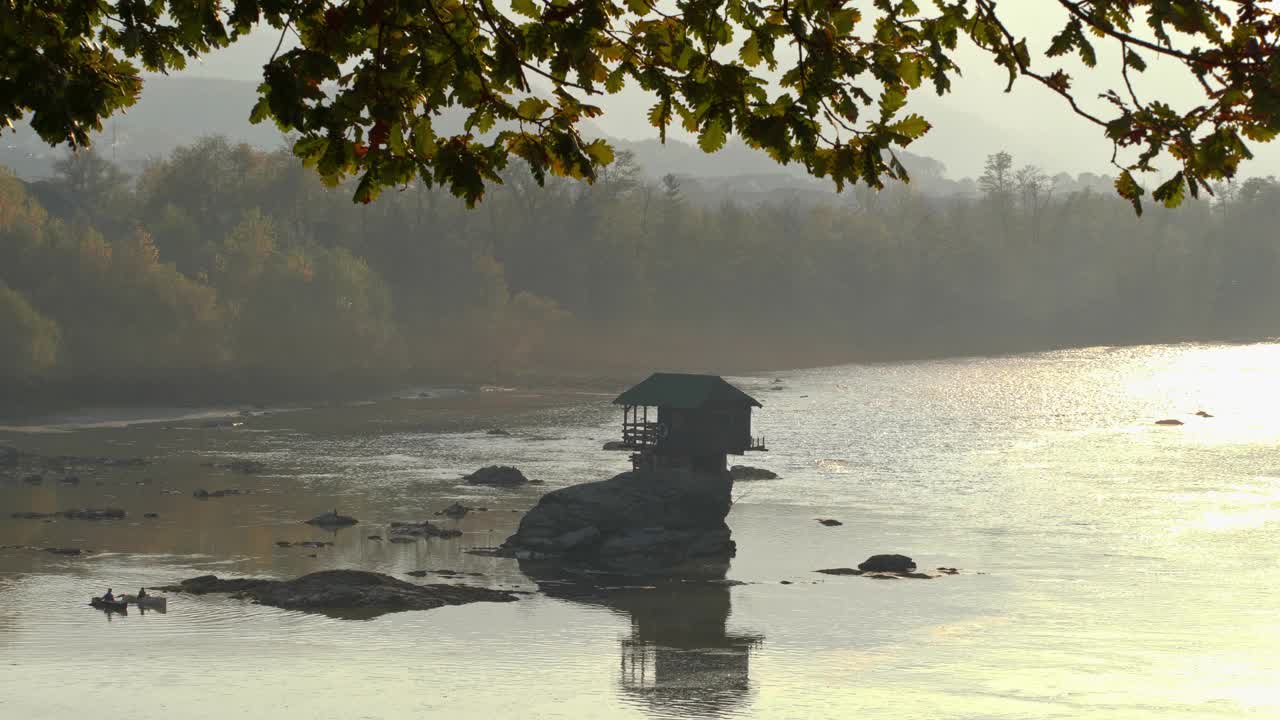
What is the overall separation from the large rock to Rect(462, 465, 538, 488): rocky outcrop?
12825 mm

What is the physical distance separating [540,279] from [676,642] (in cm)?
10009

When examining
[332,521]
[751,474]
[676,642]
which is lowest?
[676,642]

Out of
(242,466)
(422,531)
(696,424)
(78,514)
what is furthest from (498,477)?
(78,514)

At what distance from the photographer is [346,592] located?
42.7 meters

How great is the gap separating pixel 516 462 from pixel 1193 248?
12443cm

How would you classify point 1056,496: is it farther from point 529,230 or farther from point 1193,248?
point 1193,248

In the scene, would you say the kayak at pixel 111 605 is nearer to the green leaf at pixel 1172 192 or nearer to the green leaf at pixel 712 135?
the green leaf at pixel 712 135

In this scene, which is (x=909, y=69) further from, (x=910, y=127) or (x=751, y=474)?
(x=751, y=474)

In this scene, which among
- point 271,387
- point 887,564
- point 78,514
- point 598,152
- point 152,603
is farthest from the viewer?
point 271,387

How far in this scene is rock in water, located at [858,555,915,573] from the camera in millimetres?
47000

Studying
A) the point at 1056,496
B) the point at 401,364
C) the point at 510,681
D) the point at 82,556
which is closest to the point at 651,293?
the point at 401,364

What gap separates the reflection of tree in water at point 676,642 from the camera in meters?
35.4

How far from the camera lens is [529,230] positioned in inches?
5428

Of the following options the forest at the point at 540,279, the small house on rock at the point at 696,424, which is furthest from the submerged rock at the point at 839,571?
the forest at the point at 540,279
